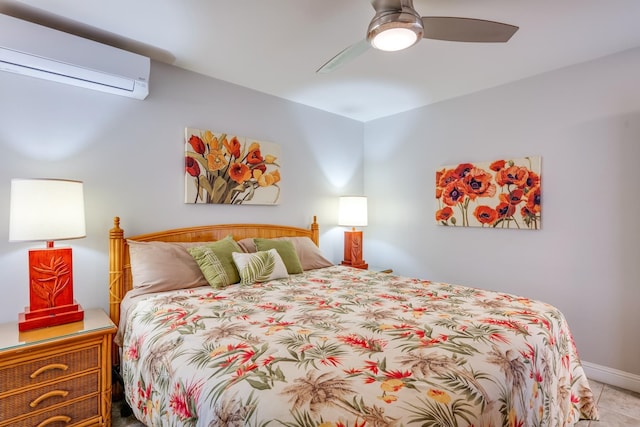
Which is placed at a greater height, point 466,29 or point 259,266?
point 466,29

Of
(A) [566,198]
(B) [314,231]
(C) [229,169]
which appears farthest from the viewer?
(B) [314,231]

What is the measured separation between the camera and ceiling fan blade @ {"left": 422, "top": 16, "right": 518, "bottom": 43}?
64.0 inches

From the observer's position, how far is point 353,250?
3.72m

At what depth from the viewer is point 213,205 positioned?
2910 millimetres

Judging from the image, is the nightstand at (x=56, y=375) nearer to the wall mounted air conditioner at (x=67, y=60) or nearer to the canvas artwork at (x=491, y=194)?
the wall mounted air conditioner at (x=67, y=60)

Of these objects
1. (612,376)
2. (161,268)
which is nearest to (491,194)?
(612,376)

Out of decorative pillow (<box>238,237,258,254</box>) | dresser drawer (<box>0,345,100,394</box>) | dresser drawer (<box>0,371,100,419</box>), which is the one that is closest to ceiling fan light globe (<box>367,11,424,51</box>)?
decorative pillow (<box>238,237,258,254</box>)

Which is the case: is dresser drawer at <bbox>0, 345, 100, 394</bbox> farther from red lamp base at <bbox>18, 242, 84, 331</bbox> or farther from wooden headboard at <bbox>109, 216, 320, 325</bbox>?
wooden headboard at <bbox>109, 216, 320, 325</bbox>

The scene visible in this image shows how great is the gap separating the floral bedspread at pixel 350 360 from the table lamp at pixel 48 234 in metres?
0.41

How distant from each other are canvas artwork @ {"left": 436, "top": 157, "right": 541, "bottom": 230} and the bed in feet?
3.84

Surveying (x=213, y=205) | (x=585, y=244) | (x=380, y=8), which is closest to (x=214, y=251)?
(x=213, y=205)

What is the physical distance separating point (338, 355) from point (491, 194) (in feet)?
8.38

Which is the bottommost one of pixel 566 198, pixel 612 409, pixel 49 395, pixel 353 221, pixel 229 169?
pixel 612 409

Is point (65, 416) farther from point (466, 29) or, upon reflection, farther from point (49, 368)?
point (466, 29)
